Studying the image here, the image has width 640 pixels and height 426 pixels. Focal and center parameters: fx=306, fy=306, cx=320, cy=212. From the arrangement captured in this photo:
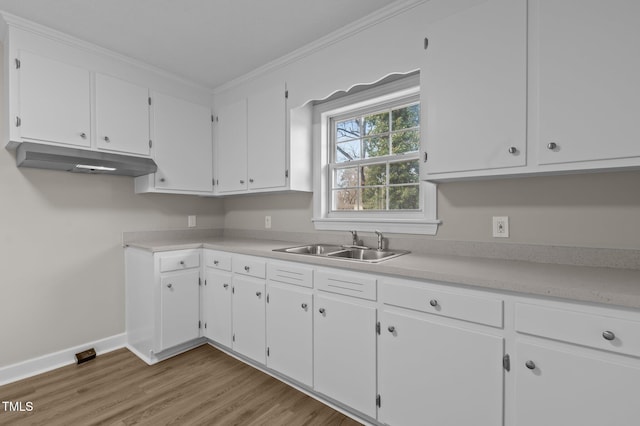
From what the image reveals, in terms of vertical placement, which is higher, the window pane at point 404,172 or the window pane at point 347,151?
the window pane at point 347,151

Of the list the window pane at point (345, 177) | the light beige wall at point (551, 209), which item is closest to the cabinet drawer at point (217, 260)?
the window pane at point (345, 177)

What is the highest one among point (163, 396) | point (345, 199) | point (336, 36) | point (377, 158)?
point (336, 36)

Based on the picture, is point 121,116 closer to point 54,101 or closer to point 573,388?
point 54,101

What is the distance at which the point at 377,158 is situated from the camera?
8.06 feet

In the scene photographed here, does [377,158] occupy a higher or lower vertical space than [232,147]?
lower

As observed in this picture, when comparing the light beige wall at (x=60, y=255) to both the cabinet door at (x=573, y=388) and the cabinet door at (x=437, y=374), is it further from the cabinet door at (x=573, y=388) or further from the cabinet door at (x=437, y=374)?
the cabinet door at (x=573, y=388)

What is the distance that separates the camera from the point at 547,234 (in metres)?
1.61

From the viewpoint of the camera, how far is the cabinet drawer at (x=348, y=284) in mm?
1622

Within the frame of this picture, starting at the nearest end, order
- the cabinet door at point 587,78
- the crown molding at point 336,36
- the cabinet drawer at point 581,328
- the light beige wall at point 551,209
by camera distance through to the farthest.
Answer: the cabinet drawer at point 581,328 → the cabinet door at point 587,78 → the light beige wall at point 551,209 → the crown molding at point 336,36

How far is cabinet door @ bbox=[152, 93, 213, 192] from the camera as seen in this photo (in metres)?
2.72

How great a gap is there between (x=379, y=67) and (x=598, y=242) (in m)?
1.54

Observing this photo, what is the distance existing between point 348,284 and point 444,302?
527 mm

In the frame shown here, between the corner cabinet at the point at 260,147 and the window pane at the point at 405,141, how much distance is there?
29.4 inches

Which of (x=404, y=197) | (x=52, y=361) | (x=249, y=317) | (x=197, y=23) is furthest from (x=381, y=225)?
(x=52, y=361)
